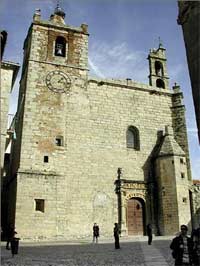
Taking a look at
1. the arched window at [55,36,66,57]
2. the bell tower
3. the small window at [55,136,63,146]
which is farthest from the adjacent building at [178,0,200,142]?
the bell tower

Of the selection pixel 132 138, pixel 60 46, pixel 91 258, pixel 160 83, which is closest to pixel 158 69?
pixel 160 83

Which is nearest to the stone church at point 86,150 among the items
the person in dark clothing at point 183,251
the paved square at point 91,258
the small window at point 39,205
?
the small window at point 39,205

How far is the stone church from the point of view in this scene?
58.3 feet

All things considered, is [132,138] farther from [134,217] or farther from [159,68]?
[159,68]

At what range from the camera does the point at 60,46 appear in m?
22.2

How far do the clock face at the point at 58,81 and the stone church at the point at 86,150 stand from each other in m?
0.07

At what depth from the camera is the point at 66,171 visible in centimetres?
1881

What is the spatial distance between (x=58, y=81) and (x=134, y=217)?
10198mm

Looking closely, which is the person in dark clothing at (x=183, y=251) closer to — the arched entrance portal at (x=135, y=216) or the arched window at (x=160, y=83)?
the arched entrance portal at (x=135, y=216)

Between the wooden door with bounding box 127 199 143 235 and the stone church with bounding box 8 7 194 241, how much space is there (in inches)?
2.4

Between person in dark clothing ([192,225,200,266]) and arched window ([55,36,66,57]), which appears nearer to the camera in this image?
person in dark clothing ([192,225,200,266])

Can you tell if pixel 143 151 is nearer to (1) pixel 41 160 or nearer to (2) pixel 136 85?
(2) pixel 136 85

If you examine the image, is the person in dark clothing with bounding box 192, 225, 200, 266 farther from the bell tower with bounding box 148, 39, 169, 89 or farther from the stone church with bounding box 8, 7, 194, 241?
the bell tower with bounding box 148, 39, 169, 89

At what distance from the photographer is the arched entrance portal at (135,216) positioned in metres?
19.8
